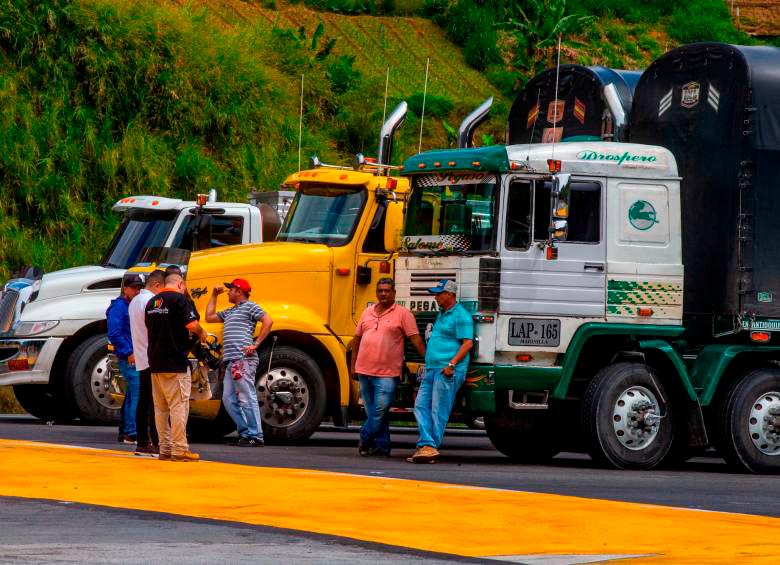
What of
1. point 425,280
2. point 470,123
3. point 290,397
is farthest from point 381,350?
point 470,123

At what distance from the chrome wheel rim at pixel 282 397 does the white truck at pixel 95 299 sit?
3.02 meters

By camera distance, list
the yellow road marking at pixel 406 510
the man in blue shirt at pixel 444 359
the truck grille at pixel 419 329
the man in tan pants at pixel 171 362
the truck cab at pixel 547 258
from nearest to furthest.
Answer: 1. the yellow road marking at pixel 406 510
2. the man in tan pants at pixel 171 362
3. the man in blue shirt at pixel 444 359
4. the truck cab at pixel 547 258
5. the truck grille at pixel 419 329

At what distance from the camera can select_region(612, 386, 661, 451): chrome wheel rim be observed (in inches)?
652

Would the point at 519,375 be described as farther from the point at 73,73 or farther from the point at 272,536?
the point at 73,73

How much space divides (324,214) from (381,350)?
290cm

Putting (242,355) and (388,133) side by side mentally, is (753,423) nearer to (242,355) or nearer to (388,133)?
(242,355)

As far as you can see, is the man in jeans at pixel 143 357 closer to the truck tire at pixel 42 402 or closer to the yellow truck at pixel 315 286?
the yellow truck at pixel 315 286

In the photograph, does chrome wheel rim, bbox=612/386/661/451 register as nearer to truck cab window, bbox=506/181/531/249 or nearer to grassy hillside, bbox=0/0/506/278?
truck cab window, bbox=506/181/531/249

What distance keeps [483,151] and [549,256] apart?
1.27 m

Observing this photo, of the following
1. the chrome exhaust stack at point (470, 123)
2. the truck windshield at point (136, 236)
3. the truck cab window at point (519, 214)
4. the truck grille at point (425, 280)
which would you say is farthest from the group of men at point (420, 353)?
the truck windshield at point (136, 236)

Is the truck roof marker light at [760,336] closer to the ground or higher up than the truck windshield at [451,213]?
closer to the ground

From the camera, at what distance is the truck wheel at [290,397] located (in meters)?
18.7

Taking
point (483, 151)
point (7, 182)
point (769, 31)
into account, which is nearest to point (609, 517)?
point (483, 151)

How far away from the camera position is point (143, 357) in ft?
53.4
